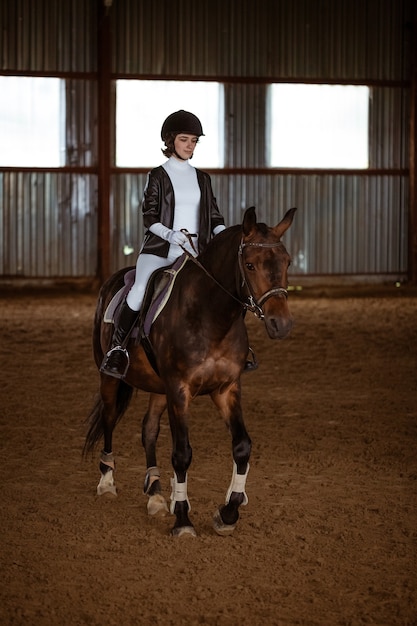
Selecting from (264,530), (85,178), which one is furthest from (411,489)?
(85,178)

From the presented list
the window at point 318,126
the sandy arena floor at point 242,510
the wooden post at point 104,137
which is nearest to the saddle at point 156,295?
the sandy arena floor at point 242,510

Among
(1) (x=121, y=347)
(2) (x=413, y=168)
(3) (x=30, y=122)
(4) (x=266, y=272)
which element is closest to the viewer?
(4) (x=266, y=272)

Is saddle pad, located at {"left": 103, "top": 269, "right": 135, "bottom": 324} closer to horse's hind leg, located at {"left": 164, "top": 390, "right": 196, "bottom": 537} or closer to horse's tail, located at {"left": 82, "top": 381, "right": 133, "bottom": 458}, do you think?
horse's tail, located at {"left": 82, "top": 381, "right": 133, "bottom": 458}

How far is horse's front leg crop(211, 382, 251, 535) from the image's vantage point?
5758mm

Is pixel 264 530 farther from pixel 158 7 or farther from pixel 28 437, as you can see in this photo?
pixel 158 7

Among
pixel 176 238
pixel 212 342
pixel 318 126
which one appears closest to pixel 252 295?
pixel 212 342

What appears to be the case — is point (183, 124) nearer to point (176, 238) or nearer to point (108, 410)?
point (176, 238)

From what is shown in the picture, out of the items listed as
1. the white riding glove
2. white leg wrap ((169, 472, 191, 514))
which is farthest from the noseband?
white leg wrap ((169, 472, 191, 514))

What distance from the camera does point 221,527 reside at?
5742 mm

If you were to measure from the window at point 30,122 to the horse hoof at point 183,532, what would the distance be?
53.3 feet

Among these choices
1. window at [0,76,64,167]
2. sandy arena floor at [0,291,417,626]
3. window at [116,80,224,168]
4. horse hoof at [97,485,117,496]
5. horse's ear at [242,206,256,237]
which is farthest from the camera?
window at [116,80,224,168]

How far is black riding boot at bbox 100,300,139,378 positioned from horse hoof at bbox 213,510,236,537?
119 cm

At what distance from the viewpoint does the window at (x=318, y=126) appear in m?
21.8

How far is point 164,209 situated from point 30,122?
15530 mm
